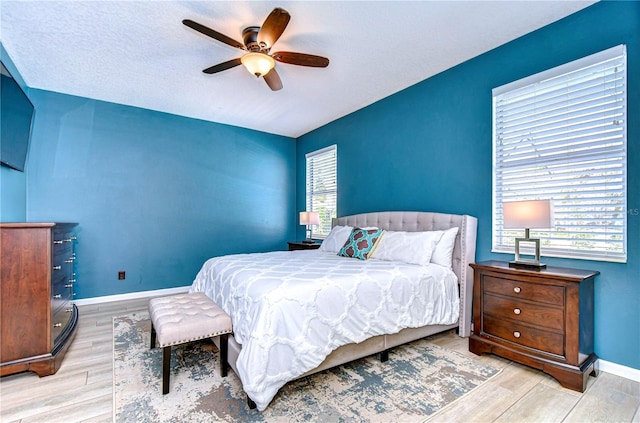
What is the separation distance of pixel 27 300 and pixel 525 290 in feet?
12.0

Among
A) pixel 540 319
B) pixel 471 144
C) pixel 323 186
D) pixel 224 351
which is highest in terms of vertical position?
pixel 471 144

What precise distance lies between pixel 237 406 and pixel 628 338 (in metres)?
2.73

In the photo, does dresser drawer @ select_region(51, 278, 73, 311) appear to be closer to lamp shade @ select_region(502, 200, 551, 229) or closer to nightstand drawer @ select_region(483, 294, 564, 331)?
nightstand drawer @ select_region(483, 294, 564, 331)

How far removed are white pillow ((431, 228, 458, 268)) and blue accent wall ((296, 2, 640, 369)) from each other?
0.30m

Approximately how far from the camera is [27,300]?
7.18ft

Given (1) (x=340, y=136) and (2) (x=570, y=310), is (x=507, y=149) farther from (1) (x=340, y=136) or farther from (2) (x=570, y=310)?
(1) (x=340, y=136)

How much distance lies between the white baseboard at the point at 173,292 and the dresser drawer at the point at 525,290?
27.2 inches

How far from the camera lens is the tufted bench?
6.44 ft

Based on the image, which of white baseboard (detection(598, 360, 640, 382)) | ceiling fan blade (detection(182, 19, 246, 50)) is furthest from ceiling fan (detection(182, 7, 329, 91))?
white baseboard (detection(598, 360, 640, 382))

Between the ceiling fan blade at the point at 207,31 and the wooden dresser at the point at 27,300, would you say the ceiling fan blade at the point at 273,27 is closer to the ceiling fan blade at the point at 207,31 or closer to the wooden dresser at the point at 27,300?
the ceiling fan blade at the point at 207,31

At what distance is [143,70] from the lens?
10.9ft

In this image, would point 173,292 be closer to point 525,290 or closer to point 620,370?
point 525,290

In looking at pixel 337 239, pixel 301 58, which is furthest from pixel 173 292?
pixel 301 58

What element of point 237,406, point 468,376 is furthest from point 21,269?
point 468,376
